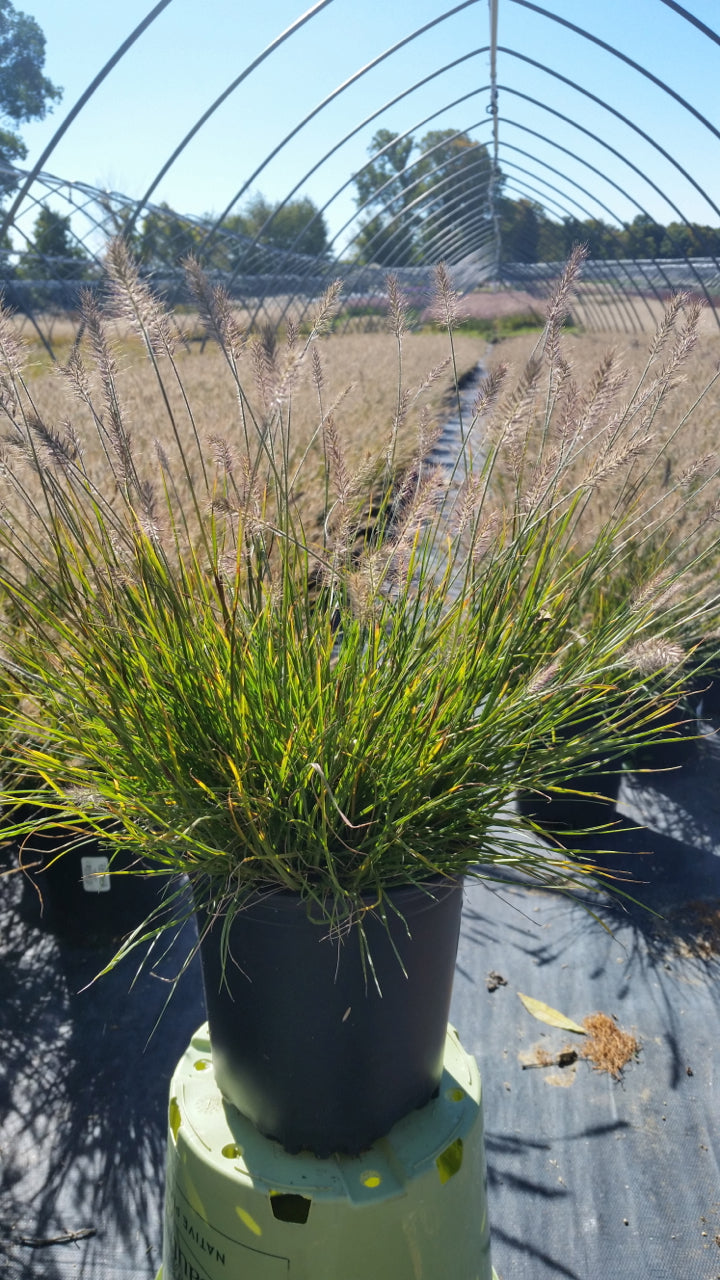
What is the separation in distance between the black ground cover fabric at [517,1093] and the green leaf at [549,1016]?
21 mm

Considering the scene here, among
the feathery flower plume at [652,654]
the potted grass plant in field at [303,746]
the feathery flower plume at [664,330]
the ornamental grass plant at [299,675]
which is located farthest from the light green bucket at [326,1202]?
the feathery flower plume at [664,330]

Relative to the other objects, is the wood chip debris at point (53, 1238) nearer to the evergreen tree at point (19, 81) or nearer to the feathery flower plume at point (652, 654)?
the feathery flower plume at point (652, 654)

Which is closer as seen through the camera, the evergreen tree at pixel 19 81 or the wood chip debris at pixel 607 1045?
the wood chip debris at pixel 607 1045

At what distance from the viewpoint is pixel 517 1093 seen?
182 cm

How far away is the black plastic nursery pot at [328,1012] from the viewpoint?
1.05m

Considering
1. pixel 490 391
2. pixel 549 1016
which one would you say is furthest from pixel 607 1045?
pixel 490 391

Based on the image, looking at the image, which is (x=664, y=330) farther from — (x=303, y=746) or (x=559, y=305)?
(x=303, y=746)

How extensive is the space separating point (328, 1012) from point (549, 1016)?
1.12m

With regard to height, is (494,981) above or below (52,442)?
below

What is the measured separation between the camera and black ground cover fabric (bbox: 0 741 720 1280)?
1538 millimetres

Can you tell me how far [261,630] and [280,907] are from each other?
0.33 m

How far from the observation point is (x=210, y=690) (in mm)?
1090

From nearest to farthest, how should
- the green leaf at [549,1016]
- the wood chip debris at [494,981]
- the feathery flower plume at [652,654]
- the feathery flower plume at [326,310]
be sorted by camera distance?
1. the feathery flower plume at [652,654]
2. the feathery flower plume at [326,310]
3. the green leaf at [549,1016]
4. the wood chip debris at [494,981]

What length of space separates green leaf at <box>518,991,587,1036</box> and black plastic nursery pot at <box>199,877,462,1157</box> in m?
0.94
